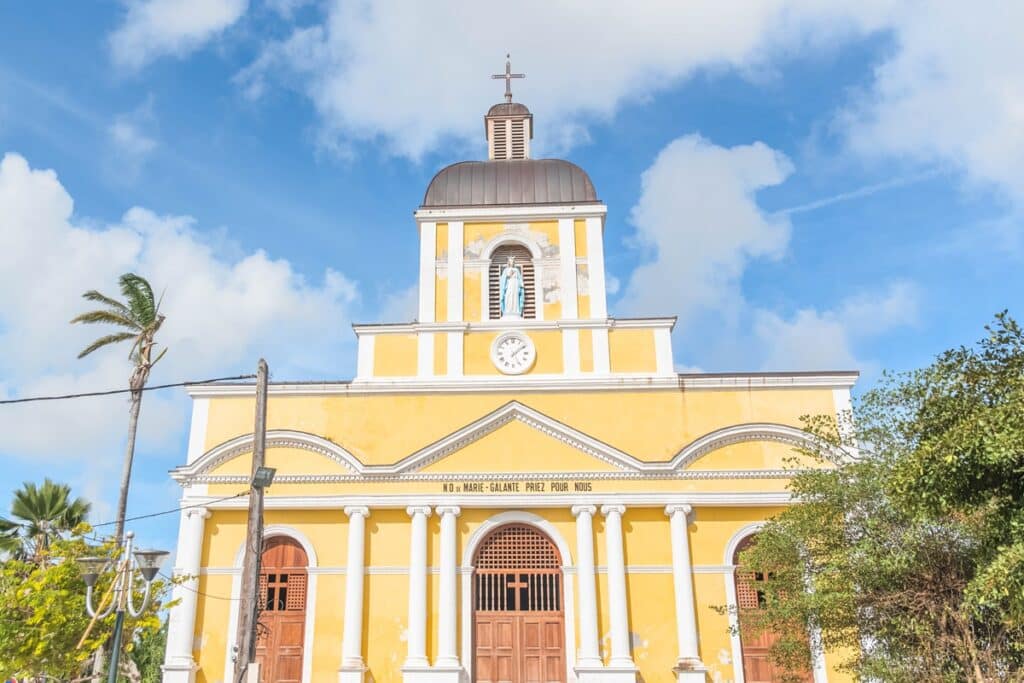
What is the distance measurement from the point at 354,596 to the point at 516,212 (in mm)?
11885

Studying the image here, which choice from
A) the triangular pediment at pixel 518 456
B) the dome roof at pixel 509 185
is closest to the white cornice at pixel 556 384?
the triangular pediment at pixel 518 456

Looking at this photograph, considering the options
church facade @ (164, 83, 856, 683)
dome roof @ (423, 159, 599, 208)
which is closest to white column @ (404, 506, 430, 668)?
church facade @ (164, 83, 856, 683)

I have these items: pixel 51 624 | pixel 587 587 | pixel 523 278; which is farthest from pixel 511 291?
pixel 51 624

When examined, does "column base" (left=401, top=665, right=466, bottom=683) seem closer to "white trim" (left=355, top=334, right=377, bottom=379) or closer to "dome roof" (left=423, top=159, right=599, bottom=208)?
"white trim" (left=355, top=334, right=377, bottom=379)

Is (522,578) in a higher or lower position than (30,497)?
lower

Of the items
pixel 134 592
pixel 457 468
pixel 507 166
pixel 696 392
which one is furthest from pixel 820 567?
pixel 507 166

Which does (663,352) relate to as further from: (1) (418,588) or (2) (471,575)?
(1) (418,588)

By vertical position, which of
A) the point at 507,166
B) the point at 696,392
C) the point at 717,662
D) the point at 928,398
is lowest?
the point at 717,662

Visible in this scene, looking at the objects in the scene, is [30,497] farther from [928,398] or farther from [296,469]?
[928,398]

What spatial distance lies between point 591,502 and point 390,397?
620cm

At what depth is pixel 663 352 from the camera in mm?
24469

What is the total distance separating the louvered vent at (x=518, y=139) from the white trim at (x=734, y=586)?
45.9 ft

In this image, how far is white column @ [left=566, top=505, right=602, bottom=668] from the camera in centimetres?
2119

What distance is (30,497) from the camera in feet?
87.7
